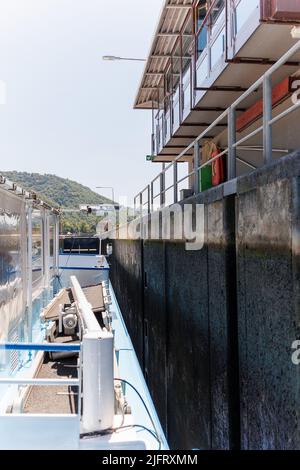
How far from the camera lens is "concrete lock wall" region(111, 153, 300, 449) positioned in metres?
2.62

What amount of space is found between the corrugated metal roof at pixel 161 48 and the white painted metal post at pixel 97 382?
8939 mm

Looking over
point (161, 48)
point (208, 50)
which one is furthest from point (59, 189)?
point (208, 50)

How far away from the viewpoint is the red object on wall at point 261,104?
723 centimetres

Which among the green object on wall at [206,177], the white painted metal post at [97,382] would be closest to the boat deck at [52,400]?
the white painted metal post at [97,382]

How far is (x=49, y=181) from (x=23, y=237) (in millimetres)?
95481

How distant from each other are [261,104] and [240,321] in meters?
6.11

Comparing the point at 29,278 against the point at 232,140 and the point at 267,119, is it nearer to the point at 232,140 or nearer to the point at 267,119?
the point at 232,140

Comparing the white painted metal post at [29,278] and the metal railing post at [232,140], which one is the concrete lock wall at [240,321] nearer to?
the metal railing post at [232,140]

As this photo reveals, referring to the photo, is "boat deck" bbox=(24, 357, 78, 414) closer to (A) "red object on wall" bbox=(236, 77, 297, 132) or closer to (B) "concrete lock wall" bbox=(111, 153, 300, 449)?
(B) "concrete lock wall" bbox=(111, 153, 300, 449)

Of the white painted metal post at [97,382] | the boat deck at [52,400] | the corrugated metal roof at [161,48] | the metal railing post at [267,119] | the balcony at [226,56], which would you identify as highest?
the corrugated metal roof at [161,48]

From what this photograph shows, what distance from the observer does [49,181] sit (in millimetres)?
101438

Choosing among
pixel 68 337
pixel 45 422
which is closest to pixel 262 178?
pixel 45 422
